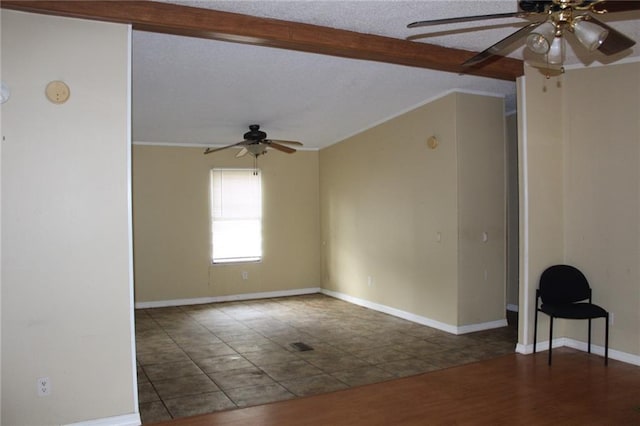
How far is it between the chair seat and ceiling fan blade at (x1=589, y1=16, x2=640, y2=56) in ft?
7.06

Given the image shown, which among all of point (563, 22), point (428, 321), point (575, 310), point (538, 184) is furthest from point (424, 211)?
point (563, 22)

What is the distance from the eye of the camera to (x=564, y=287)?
4219 millimetres

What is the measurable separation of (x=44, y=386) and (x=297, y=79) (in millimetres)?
3217

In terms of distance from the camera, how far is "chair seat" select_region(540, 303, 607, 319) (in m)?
3.81

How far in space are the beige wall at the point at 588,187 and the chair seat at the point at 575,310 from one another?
29 cm

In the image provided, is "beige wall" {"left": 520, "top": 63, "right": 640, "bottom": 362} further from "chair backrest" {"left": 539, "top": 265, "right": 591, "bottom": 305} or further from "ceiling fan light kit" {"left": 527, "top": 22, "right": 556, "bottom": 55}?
"ceiling fan light kit" {"left": 527, "top": 22, "right": 556, "bottom": 55}

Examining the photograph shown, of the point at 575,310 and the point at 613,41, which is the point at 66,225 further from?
the point at 575,310

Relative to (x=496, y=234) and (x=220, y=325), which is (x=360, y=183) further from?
(x=220, y=325)

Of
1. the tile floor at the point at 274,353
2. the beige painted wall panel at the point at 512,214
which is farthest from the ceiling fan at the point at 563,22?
the beige painted wall panel at the point at 512,214

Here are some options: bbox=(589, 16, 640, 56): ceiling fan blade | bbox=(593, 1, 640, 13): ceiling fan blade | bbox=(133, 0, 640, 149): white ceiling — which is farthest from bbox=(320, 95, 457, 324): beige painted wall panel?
bbox=(593, 1, 640, 13): ceiling fan blade

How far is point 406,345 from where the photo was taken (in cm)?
473

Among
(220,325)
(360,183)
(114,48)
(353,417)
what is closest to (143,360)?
(220,325)

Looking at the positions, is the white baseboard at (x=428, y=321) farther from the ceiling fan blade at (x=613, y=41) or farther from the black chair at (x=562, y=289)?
the ceiling fan blade at (x=613, y=41)

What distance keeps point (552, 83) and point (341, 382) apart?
3330mm
